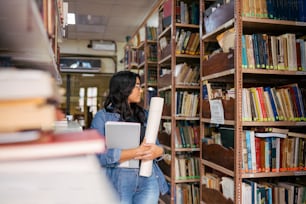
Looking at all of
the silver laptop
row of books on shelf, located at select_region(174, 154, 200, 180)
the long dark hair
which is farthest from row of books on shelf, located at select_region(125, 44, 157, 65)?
the silver laptop

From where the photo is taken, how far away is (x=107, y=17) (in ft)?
19.0

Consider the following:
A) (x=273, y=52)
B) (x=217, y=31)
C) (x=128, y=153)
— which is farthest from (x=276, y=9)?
(x=128, y=153)

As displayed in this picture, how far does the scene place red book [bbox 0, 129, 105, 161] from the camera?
44 cm

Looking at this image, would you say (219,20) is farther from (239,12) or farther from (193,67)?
(193,67)

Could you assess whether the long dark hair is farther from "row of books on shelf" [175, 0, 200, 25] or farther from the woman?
"row of books on shelf" [175, 0, 200, 25]

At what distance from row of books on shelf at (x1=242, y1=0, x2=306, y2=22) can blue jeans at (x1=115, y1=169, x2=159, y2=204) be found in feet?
4.03

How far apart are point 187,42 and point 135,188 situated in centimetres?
194

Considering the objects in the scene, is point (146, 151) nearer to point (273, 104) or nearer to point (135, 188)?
point (135, 188)

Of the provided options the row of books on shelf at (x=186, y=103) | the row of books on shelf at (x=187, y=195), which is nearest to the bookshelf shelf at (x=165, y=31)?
the row of books on shelf at (x=186, y=103)

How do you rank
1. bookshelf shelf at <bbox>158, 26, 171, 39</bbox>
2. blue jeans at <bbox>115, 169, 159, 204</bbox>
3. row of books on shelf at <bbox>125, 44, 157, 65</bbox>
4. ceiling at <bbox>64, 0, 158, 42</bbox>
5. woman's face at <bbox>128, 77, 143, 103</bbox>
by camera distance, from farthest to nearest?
ceiling at <bbox>64, 0, 158, 42</bbox>
row of books on shelf at <bbox>125, 44, 157, 65</bbox>
bookshelf shelf at <bbox>158, 26, 171, 39</bbox>
woman's face at <bbox>128, 77, 143, 103</bbox>
blue jeans at <bbox>115, 169, 159, 204</bbox>

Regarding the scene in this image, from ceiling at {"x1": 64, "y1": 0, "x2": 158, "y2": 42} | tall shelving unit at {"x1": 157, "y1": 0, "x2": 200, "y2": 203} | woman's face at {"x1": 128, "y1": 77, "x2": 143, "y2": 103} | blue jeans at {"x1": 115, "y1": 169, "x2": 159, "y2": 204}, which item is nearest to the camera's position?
blue jeans at {"x1": 115, "y1": 169, "x2": 159, "y2": 204}

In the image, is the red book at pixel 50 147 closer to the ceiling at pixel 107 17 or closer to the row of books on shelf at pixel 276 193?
the row of books on shelf at pixel 276 193

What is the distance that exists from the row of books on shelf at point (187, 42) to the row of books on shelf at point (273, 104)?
4.36ft

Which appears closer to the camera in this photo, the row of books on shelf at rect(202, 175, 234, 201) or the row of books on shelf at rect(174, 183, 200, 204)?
the row of books on shelf at rect(202, 175, 234, 201)
